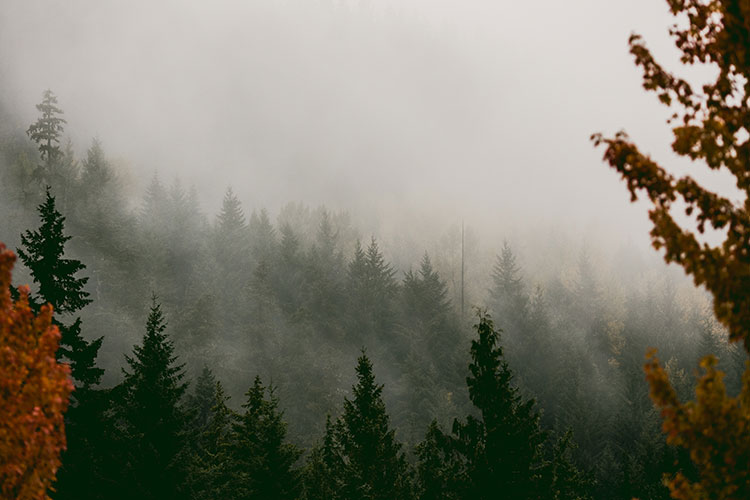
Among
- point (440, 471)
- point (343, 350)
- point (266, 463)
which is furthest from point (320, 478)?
point (343, 350)

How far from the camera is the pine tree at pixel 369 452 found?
2333 cm

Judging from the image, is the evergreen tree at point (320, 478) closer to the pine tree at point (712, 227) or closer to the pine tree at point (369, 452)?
the pine tree at point (369, 452)

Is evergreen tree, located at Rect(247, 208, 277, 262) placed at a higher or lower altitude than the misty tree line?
higher

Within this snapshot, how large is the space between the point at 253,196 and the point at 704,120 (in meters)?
192

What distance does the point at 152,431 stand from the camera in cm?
2073

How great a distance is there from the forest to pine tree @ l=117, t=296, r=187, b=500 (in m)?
0.07

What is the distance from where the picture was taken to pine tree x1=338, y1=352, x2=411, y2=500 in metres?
23.3

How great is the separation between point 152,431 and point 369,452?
7.87 m

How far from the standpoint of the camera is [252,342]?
87750 mm

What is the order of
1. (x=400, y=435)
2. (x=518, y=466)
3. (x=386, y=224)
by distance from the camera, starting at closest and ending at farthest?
(x=518, y=466)
(x=400, y=435)
(x=386, y=224)

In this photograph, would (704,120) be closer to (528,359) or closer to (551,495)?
(551,495)

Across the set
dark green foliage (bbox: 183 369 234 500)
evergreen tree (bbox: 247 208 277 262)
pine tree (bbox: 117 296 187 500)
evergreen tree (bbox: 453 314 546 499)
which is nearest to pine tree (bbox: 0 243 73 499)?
evergreen tree (bbox: 453 314 546 499)

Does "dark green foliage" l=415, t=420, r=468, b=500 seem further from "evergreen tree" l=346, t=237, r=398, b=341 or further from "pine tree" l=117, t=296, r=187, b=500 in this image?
"evergreen tree" l=346, t=237, r=398, b=341

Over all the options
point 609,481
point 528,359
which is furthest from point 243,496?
point 528,359
